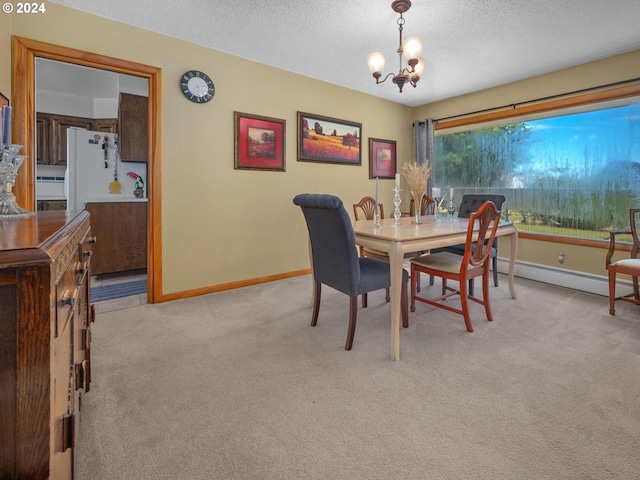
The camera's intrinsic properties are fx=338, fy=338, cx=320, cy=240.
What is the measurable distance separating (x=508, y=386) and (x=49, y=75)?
6035 mm

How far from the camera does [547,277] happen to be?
3854 mm

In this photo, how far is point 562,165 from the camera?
12.7 ft

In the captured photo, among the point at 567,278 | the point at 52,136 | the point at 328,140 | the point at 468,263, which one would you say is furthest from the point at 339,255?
the point at 52,136

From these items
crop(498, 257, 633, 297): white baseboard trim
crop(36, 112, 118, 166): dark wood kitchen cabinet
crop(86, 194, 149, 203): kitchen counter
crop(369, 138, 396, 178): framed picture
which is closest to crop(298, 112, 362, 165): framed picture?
crop(369, 138, 396, 178): framed picture

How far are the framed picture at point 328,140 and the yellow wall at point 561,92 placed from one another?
1587 mm

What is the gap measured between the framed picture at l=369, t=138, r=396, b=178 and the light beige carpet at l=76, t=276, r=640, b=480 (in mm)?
2626

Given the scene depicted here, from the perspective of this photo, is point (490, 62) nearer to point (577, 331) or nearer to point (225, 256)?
point (577, 331)

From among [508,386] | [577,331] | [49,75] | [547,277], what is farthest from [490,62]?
[49,75]

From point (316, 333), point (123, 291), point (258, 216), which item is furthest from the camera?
point (258, 216)

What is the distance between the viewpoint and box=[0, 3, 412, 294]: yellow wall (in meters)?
2.79

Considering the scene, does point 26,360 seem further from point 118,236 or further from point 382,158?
point 382,158

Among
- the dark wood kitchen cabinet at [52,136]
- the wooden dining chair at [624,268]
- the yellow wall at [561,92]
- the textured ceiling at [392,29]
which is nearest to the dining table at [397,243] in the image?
the wooden dining chair at [624,268]

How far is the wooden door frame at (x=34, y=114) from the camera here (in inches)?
95.4

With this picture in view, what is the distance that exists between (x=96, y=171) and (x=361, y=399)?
420 cm
